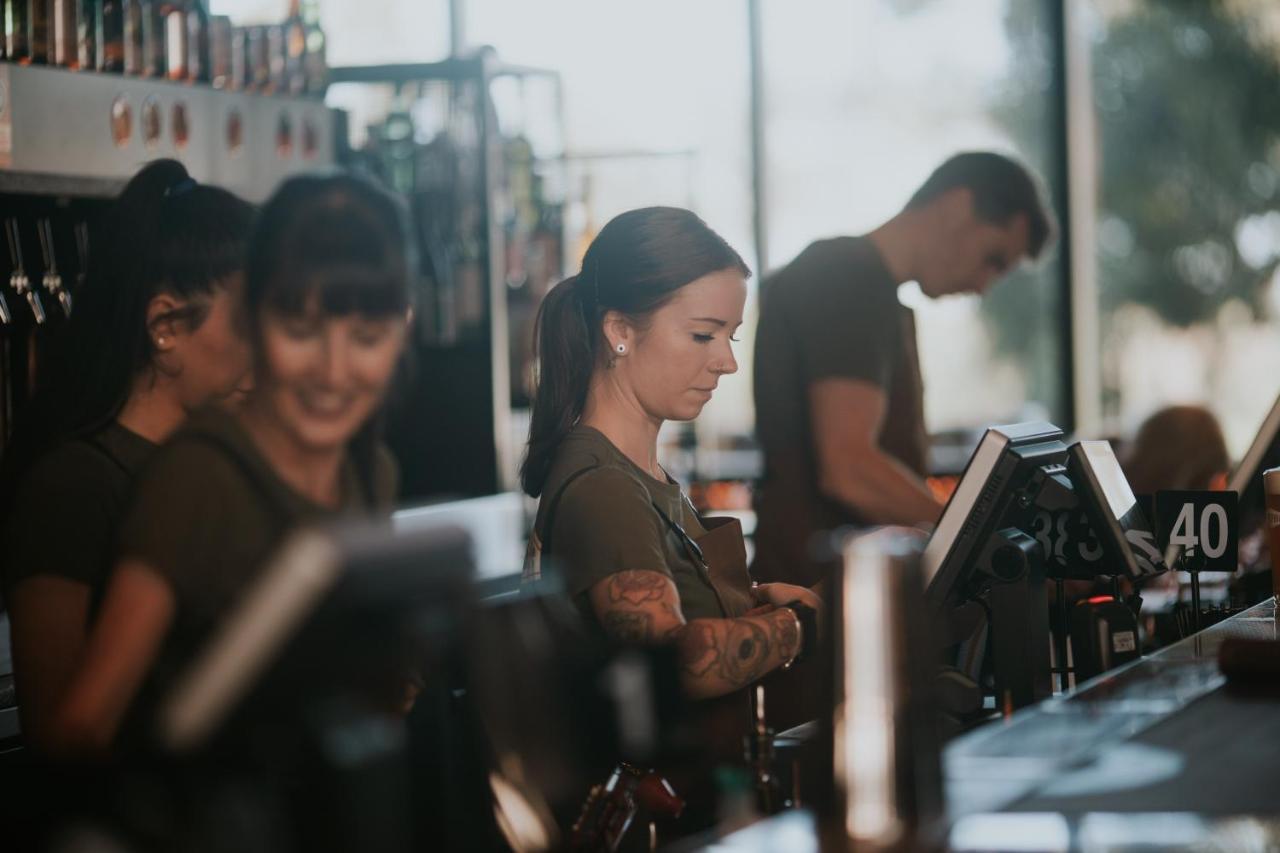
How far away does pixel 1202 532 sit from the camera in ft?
8.19

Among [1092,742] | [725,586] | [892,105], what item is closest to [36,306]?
[725,586]

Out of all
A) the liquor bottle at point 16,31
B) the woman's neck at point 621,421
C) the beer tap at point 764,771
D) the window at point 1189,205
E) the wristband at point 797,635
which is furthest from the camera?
the window at point 1189,205

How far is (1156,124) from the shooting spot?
22.2ft

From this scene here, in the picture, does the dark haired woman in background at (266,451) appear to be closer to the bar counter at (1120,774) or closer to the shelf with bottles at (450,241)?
the bar counter at (1120,774)

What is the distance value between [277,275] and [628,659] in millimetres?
515

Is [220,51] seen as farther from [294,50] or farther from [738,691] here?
[738,691]

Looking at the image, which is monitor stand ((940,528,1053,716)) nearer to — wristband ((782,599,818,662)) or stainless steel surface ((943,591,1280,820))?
stainless steel surface ((943,591,1280,820))

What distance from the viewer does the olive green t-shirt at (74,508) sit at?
1.79 meters

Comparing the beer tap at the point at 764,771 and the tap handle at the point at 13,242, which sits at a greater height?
the tap handle at the point at 13,242

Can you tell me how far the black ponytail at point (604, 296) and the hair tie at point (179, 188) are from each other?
1.78 ft

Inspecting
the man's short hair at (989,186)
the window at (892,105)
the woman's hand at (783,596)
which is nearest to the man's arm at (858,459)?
the man's short hair at (989,186)

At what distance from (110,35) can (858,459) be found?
2086 mm

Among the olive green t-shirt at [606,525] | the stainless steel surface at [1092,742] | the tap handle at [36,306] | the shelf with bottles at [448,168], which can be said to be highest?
the shelf with bottles at [448,168]

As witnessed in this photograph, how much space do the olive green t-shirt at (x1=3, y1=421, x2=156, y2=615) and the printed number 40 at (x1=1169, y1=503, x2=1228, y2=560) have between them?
151 centimetres
